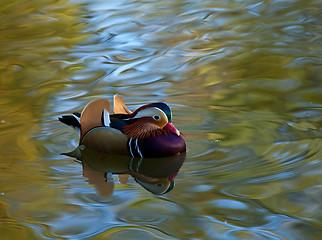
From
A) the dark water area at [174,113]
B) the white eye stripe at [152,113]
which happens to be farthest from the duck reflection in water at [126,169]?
the white eye stripe at [152,113]

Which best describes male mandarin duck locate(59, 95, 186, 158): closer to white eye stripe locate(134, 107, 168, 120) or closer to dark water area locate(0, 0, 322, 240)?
white eye stripe locate(134, 107, 168, 120)

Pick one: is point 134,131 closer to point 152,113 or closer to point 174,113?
point 152,113

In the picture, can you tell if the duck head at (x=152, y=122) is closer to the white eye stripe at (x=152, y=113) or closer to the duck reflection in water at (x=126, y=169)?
the white eye stripe at (x=152, y=113)

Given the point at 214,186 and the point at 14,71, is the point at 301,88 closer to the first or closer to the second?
the point at 214,186

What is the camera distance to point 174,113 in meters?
5.92

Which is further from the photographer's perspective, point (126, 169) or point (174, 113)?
point (174, 113)

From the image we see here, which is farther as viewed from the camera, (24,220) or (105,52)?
(105,52)

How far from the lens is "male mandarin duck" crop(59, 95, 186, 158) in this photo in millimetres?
5020

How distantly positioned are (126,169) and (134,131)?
1.04ft

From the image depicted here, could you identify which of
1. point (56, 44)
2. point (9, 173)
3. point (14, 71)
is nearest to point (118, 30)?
point (56, 44)

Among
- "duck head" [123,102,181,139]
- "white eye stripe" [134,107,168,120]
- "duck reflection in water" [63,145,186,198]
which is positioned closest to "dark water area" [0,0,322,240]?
"duck reflection in water" [63,145,186,198]

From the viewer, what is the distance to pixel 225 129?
5492 millimetres

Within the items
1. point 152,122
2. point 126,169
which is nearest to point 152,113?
point 152,122

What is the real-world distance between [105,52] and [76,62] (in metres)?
0.50
